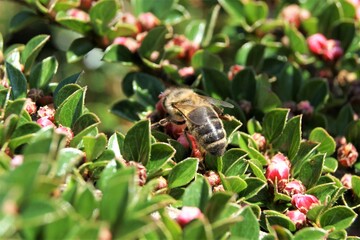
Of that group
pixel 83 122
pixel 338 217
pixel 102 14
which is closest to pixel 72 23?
pixel 102 14

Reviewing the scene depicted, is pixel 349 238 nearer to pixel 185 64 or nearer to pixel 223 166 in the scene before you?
pixel 223 166

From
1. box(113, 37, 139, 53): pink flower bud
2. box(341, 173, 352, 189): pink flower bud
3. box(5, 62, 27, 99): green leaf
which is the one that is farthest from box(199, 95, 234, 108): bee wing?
box(5, 62, 27, 99): green leaf

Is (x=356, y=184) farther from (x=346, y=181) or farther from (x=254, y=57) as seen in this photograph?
(x=254, y=57)

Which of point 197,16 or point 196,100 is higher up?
point 196,100

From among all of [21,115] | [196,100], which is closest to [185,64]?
[196,100]

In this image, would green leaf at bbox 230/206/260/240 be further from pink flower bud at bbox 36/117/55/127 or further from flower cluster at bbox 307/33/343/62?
flower cluster at bbox 307/33/343/62

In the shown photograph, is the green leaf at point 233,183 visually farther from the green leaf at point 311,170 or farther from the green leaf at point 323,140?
the green leaf at point 323,140
